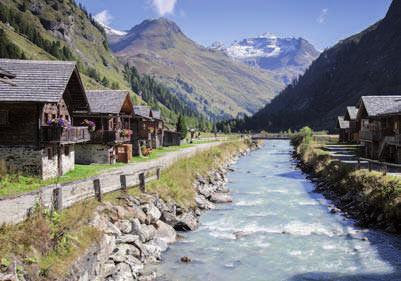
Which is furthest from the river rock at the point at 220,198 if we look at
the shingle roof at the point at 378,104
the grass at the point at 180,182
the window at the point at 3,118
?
the shingle roof at the point at 378,104

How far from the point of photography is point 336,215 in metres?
36.5

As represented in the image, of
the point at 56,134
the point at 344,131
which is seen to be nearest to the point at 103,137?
the point at 56,134

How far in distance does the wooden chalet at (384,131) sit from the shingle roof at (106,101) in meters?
31.7

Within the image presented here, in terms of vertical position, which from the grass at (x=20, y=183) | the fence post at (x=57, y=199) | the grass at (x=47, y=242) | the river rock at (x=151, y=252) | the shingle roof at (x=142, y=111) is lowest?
the river rock at (x=151, y=252)

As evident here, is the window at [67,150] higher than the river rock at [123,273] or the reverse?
higher

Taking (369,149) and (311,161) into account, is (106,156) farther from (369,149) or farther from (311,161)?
(369,149)

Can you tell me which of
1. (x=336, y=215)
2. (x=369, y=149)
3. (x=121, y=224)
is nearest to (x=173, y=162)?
(x=336, y=215)

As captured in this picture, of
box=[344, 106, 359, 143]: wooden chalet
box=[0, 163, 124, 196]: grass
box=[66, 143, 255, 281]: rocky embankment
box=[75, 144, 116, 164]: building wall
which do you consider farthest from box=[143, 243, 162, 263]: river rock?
box=[344, 106, 359, 143]: wooden chalet

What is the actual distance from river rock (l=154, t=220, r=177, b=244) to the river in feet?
2.07

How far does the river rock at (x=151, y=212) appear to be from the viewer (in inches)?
1162

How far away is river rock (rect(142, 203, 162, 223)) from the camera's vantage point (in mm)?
29522

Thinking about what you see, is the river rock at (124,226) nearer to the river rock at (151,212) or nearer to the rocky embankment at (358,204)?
the river rock at (151,212)

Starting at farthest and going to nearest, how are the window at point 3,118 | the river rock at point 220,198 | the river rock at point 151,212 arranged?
1. the river rock at point 220,198
2. the window at point 3,118
3. the river rock at point 151,212

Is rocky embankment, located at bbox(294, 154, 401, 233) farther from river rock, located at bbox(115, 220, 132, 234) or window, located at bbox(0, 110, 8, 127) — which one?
window, located at bbox(0, 110, 8, 127)
